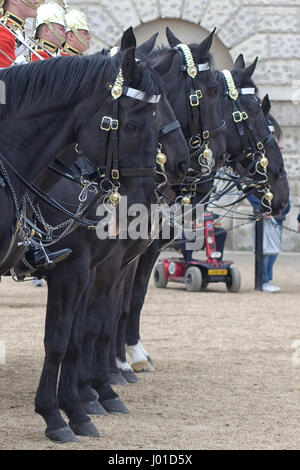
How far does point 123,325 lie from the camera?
8172 mm

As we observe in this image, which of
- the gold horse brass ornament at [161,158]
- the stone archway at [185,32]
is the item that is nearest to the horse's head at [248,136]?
the gold horse brass ornament at [161,158]

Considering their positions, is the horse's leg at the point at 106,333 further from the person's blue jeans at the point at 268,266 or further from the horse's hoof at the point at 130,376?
the person's blue jeans at the point at 268,266

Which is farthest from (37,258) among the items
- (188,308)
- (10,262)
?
(188,308)

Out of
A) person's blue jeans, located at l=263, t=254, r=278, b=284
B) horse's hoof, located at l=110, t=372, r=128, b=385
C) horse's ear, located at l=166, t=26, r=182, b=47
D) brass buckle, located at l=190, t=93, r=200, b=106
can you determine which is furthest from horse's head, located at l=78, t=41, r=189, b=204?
person's blue jeans, located at l=263, t=254, r=278, b=284

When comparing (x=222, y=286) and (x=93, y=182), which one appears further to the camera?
(x=222, y=286)

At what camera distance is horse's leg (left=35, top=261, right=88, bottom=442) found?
5.80 metres

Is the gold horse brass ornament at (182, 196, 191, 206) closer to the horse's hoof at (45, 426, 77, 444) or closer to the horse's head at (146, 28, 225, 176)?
the horse's head at (146, 28, 225, 176)

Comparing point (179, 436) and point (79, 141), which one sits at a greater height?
point (79, 141)

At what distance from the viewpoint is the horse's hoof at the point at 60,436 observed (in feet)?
19.1

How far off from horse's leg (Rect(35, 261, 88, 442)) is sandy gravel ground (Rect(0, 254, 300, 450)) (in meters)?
0.11

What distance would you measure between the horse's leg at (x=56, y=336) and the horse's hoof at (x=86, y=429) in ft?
0.50

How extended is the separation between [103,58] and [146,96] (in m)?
0.29

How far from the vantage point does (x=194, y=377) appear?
26.7ft
